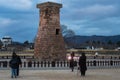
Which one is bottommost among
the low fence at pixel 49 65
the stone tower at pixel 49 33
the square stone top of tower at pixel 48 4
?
the low fence at pixel 49 65

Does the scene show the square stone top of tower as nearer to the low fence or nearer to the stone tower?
the stone tower

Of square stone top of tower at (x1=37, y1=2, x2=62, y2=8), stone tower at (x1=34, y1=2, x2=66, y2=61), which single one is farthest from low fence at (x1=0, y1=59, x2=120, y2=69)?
square stone top of tower at (x1=37, y1=2, x2=62, y2=8)

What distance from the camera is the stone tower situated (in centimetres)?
3331

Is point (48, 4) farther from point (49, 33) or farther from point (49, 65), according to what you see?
point (49, 65)

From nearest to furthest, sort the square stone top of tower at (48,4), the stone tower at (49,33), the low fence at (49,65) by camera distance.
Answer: the low fence at (49,65)
the square stone top of tower at (48,4)
the stone tower at (49,33)

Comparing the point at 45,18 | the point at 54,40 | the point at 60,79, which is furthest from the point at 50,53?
the point at 60,79

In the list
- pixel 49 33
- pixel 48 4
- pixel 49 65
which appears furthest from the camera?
pixel 49 33

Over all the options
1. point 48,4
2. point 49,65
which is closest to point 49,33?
point 48,4

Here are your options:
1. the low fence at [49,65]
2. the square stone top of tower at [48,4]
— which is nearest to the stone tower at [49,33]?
the square stone top of tower at [48,4]

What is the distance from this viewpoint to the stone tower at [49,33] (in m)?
33.3

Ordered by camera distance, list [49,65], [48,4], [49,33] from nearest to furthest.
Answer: [49,65]
[48,4]
[49,33]

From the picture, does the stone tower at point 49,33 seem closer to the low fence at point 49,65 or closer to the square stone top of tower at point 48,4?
the square stone top of tower at point 48,4

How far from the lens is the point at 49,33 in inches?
1319

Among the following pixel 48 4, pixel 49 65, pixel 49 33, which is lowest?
pixel 49 65
